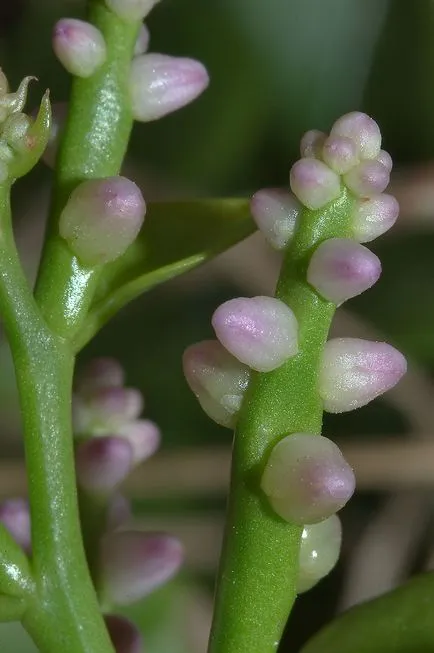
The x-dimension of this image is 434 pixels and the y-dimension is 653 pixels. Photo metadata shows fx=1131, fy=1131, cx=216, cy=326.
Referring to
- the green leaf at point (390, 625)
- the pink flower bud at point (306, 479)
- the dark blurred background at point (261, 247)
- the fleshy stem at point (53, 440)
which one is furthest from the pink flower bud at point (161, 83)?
the dark blurred background at point (261, 247)

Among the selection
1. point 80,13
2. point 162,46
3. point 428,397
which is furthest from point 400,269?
point 80,13

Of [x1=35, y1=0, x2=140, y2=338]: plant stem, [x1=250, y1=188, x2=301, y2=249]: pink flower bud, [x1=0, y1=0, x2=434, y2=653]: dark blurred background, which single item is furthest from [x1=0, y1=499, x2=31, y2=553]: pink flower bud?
[x1=0, y1=0, x2=434, y2=653]: dark blurred background

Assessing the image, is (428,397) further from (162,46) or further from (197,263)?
(197,263)

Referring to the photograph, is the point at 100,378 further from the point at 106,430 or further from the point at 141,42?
the point at 141,42

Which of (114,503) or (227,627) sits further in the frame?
(114,503)

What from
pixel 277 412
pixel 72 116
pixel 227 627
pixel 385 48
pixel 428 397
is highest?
pixel 72 116

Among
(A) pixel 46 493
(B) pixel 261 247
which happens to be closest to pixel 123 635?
(A) pixel 46 493
